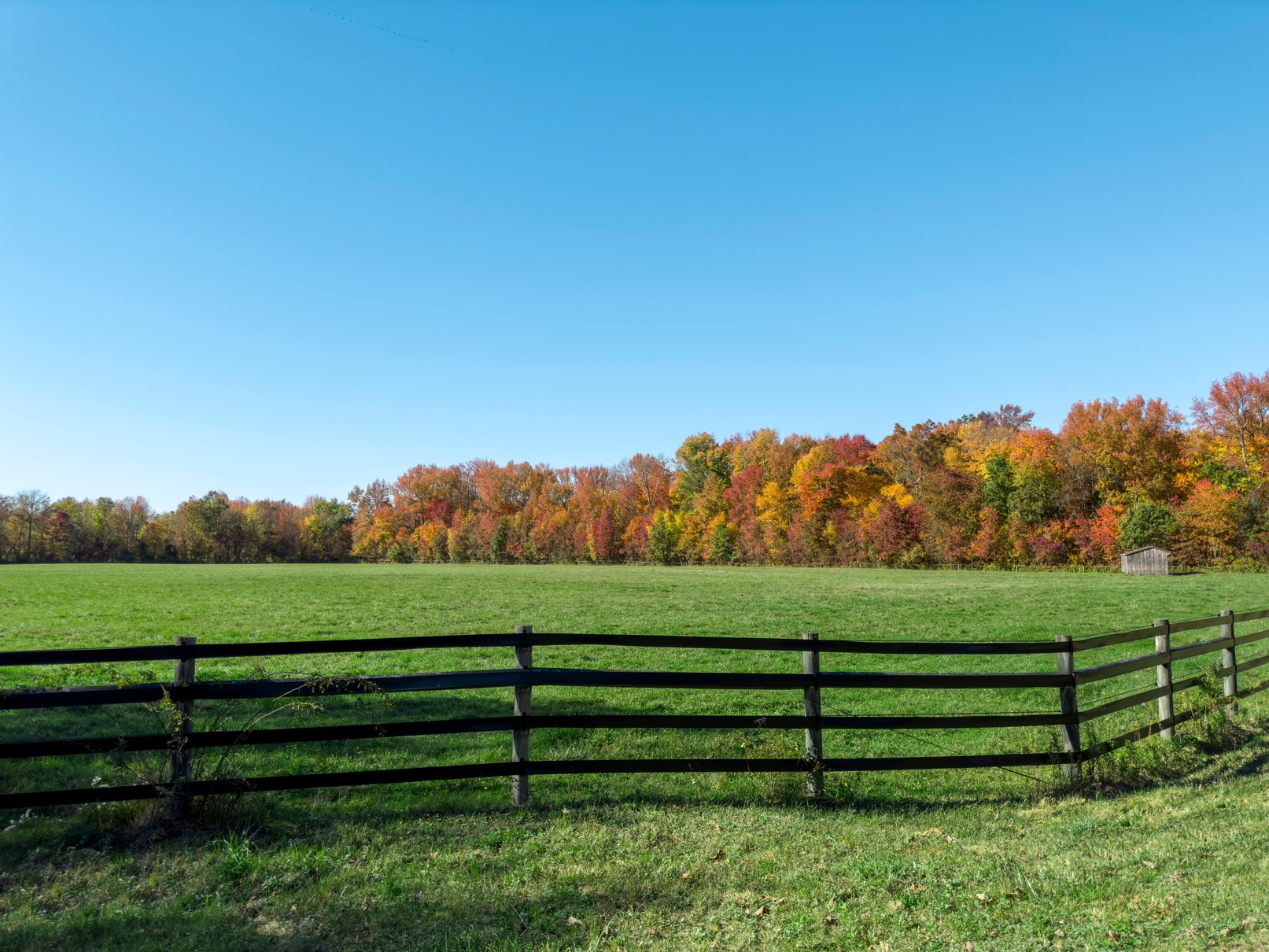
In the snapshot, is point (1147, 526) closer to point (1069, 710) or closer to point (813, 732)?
point (1069, 710)

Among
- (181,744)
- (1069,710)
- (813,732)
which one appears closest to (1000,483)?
(1069,710)

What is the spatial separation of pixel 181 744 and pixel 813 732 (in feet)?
18.6

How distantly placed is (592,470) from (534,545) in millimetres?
21088

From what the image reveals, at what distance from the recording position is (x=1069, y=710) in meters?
8.14

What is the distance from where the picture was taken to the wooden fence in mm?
6152

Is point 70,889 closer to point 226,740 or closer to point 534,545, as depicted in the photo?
point 226,740

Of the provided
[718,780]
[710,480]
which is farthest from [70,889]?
[710,480]

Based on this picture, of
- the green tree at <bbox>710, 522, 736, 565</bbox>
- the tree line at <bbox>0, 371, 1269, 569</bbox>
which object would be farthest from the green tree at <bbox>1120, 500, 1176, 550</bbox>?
the green tree at <bbox>710, 522, 736, 565</bbox>

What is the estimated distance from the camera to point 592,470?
431ft

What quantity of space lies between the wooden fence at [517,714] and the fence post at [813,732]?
0.5 inches

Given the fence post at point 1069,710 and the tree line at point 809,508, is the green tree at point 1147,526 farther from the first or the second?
the fence post at point 1069,710

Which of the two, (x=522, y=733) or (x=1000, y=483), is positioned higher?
(x=1000, y=483)

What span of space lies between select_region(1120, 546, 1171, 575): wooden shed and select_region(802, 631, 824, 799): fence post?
5301cm

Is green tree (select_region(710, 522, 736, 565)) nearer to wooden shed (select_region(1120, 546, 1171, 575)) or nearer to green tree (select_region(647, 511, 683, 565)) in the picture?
green tree (select_region(647, 511, 683, 565))
